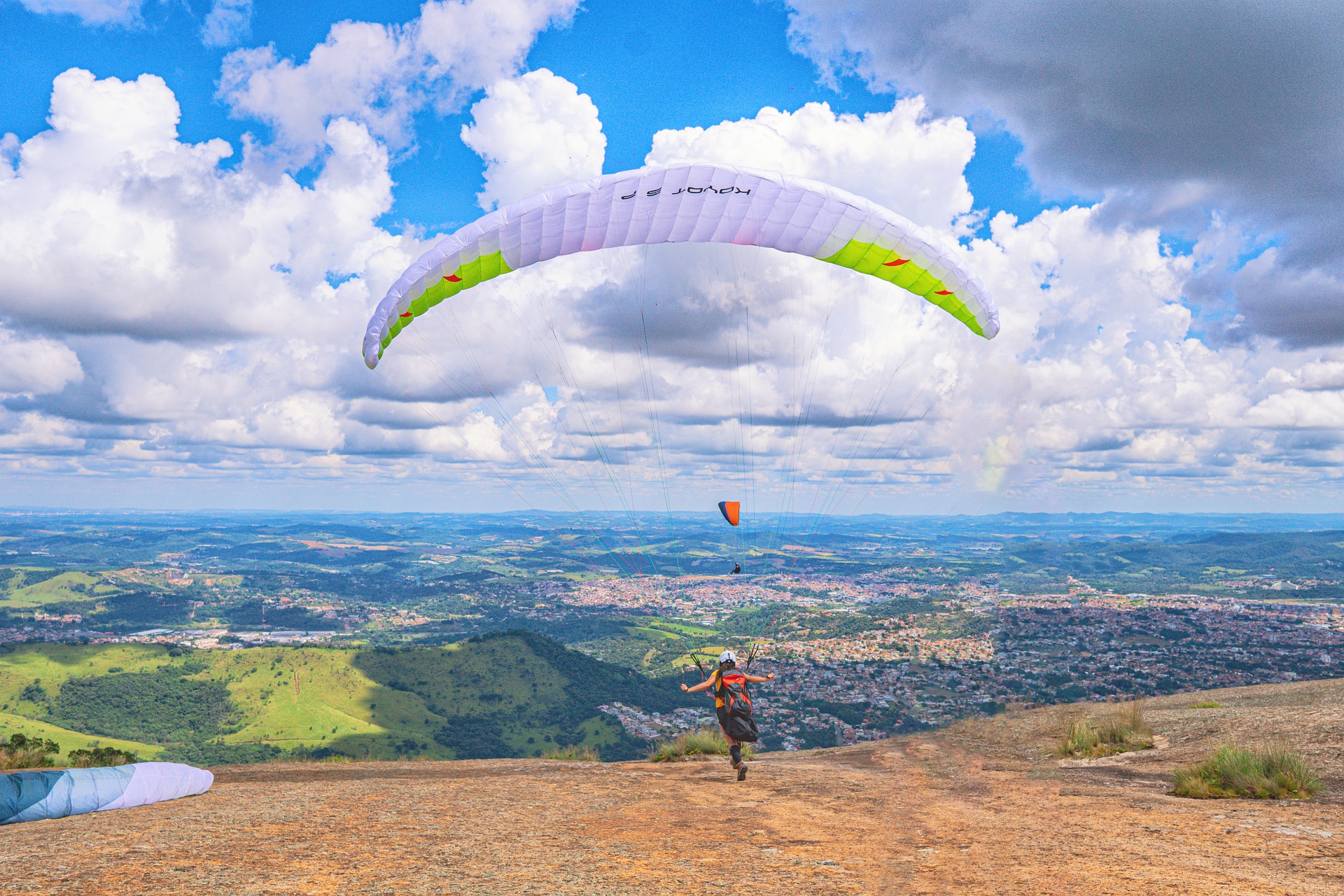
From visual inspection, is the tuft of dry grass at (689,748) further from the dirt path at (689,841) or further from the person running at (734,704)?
the dirt path at (689,841)

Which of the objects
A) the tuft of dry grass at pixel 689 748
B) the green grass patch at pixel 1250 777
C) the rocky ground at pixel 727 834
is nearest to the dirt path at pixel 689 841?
the rocky ground at pixel 727 834

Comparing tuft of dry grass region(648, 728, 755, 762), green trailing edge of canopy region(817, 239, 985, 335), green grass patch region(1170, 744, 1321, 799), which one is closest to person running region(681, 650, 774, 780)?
tuft of dry grass region(648, 728, 755, 762)

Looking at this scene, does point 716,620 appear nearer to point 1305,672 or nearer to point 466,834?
point 1305,672

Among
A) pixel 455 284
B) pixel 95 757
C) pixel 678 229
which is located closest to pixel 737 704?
pixel 678 229

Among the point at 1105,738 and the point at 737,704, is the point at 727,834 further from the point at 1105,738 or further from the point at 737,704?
the point at 1105,738

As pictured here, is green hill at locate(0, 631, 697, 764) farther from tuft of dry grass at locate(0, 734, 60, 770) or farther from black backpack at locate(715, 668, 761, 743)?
black backpack at locate(715, 668, 761, 743)
